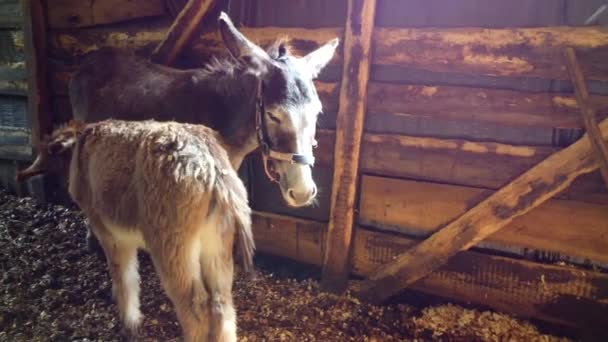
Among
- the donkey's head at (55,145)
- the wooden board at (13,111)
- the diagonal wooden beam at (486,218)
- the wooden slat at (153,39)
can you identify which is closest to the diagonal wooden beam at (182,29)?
the wooden slat at (153,39)

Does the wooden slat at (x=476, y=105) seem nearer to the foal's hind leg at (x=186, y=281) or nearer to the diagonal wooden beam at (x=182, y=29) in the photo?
the diagonal wooden beam at (x=182, y=29)

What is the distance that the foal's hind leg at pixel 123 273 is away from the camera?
2.83m

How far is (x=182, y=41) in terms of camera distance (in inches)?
160

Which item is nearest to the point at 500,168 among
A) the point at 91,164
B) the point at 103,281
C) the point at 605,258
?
the point at 605,258

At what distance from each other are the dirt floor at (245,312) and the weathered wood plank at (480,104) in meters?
1.54

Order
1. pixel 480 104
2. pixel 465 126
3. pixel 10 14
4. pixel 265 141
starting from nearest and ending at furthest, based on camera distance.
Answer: pixel 265 141 → pixel 480 104 → pixel 465 126 → pixel 10 14

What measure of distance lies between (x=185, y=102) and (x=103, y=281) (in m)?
1.82

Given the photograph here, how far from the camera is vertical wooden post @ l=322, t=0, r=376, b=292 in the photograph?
332 cm

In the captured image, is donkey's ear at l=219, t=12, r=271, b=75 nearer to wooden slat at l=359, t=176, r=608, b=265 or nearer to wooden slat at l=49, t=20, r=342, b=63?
wooden slat at l=49, t=20, r=342, b=63

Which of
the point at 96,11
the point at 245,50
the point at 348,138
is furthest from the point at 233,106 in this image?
the point at 96,11

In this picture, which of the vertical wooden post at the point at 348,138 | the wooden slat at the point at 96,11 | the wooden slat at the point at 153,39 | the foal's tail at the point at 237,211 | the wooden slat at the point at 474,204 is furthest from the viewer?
the wooden slat at the point at 96,11

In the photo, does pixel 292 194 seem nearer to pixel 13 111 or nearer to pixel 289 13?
pixel 289 13

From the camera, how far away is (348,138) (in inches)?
137

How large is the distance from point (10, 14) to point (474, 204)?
5.73 meters
